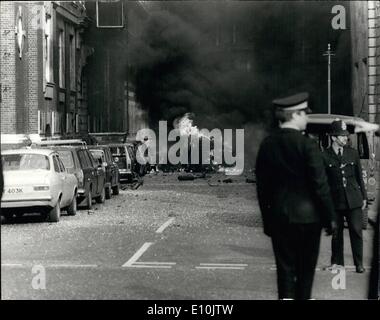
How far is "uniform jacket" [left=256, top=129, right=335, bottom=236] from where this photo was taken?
6.36 meters

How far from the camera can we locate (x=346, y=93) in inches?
676

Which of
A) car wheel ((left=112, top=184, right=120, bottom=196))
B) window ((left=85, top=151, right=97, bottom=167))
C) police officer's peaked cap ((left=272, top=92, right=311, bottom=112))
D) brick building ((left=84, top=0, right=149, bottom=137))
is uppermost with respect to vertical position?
brick building ((left=84, top=0, right=149, bottom=137))

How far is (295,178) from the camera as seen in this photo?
254 inches

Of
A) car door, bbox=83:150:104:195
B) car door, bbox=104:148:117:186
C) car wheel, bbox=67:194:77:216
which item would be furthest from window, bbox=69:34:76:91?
car door, bbox=104:148:117:186

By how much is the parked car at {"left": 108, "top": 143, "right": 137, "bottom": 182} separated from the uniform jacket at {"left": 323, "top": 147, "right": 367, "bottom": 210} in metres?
19.0

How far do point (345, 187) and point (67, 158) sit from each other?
35.2 feet

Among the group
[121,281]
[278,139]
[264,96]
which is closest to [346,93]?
[264,96]

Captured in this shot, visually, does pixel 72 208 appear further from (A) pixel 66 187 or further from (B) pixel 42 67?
(B) pixel 42 67

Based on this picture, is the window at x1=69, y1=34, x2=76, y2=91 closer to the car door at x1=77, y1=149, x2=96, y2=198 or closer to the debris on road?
the car door at x1=77, y1=149, x2=96, y2=198

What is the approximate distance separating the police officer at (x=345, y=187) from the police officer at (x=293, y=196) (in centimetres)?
262

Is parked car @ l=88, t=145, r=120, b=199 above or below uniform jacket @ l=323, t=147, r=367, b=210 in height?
below

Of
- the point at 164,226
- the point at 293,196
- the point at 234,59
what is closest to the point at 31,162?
the point at 164,226

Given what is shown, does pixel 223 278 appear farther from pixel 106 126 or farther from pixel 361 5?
pixel 106 126

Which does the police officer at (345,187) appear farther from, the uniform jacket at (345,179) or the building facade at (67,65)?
the building facade at (67,65)
